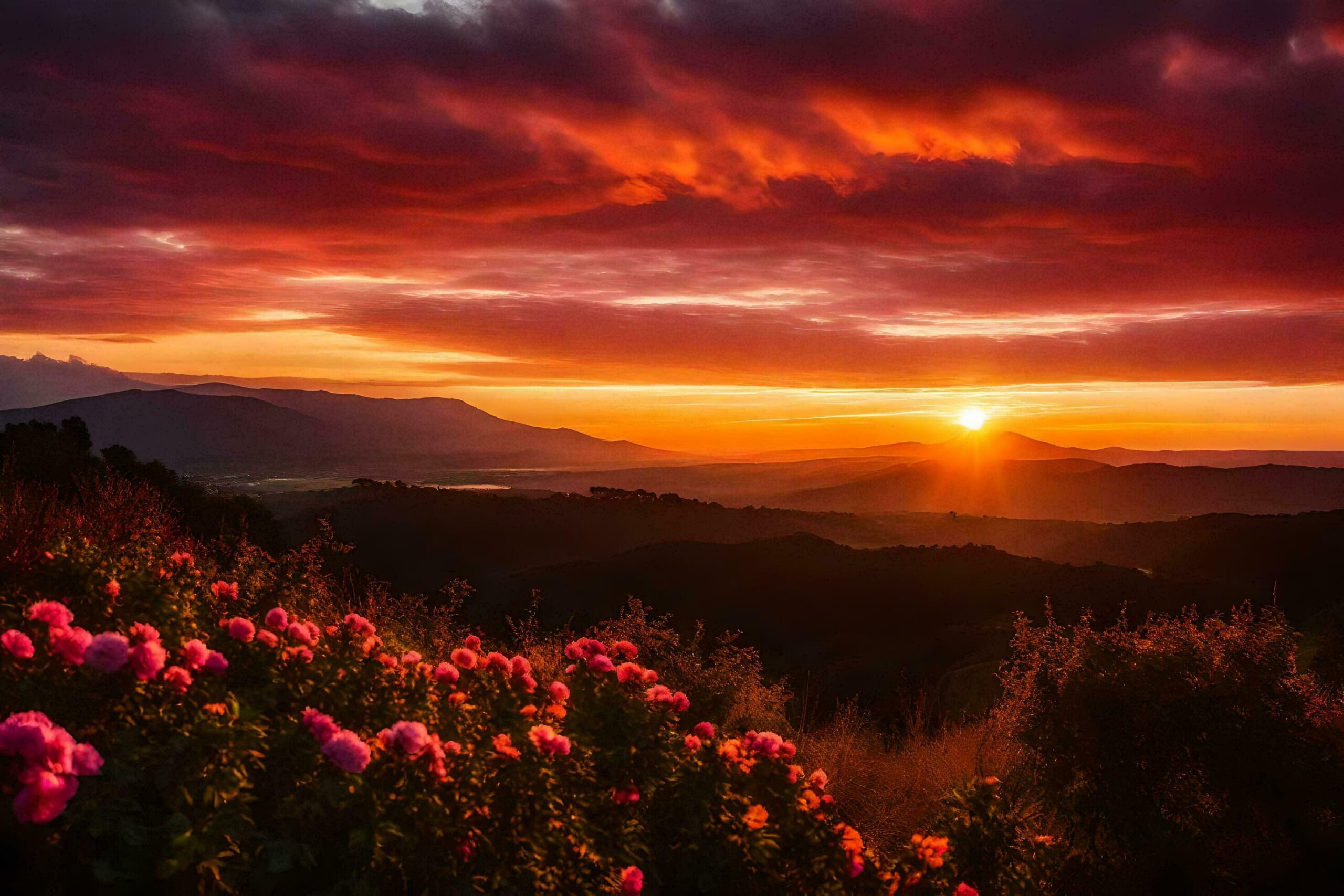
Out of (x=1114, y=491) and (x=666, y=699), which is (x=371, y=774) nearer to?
(x=666, y=699)

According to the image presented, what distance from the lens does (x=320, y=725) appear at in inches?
137

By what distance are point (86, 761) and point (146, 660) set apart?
2.29 feet

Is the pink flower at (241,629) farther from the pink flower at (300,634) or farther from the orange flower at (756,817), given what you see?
the orange flower at (756,817)

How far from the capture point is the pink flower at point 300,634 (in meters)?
4.91

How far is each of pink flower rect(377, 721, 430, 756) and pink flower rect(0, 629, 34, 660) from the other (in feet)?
5.21

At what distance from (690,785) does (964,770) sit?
3.87 metres

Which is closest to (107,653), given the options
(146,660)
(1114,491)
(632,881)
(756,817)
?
(146,660)

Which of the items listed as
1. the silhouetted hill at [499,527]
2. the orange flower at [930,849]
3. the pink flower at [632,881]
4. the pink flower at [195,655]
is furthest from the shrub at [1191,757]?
the silhouetted hill at [499,527]

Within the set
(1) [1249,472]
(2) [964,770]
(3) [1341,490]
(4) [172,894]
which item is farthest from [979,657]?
(1) [1249,472]

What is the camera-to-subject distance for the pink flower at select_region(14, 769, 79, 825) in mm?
2848

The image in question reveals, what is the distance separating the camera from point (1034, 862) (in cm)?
503

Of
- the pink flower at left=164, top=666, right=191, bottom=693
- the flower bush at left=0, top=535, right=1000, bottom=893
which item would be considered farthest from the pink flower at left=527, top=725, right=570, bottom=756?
the pink flower at left=164, top=666, right=191, bottom=693

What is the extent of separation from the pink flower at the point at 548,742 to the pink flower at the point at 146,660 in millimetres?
1531

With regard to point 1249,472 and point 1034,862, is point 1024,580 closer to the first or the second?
point 1034,862
